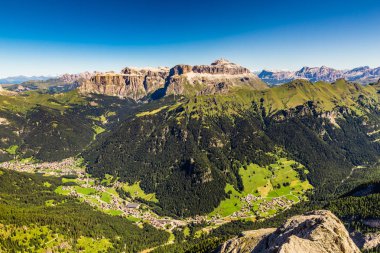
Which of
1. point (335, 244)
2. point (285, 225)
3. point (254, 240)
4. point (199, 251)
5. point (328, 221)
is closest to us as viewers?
point (335, 244)

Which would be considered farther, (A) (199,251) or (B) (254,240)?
(A) (199,251)

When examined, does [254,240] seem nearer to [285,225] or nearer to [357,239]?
[285,225]

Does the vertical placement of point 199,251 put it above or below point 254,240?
below

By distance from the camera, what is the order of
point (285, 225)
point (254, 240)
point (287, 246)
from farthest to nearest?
point (254, 240) < point (285, 225) < point (287, 246)

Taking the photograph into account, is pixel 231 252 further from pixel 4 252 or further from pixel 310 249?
pixel 4 252

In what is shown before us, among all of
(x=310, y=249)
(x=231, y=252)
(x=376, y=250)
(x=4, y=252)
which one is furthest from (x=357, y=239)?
(x=4, y=252)

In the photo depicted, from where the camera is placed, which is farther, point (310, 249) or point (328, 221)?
point (328, 221)

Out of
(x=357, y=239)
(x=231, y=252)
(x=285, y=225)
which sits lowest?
(x=357, y=239)

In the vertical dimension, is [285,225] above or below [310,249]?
below

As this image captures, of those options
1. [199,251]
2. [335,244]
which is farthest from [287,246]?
[199,251]
